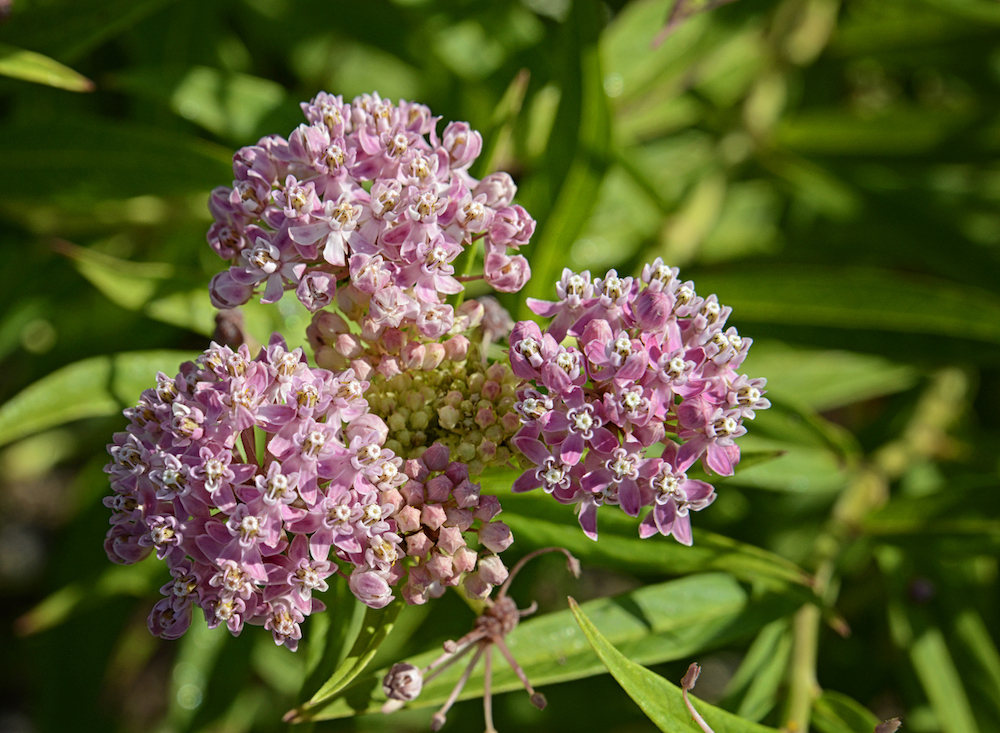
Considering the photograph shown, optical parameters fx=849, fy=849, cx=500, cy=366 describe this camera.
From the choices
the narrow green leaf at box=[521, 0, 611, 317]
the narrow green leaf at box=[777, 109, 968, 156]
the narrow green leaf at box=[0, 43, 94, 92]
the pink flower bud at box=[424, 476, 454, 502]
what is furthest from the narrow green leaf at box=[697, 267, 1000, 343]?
the narrow green leaf at box=[0, 43, 94, 92]

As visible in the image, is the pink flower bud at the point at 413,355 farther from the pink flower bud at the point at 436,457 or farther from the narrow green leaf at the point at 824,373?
the narrow green leaf at the point at 824,373

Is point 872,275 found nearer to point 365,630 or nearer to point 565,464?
point 565,464

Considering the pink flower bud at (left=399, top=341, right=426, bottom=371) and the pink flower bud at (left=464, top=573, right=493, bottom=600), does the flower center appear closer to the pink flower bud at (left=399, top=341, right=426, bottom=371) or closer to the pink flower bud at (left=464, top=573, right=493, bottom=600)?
the pink flower bud at (left=399, top=341, right=426, bottom=371)

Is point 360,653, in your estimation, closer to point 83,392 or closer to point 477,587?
point 477,587

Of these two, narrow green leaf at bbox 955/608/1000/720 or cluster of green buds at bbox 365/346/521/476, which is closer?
cluster of green buds at bbox 365/346/521/476

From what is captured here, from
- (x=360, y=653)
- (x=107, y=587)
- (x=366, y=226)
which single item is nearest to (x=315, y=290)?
(x=366, y=226)

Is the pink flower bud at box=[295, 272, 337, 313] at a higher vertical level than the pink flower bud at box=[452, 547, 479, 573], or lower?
higher

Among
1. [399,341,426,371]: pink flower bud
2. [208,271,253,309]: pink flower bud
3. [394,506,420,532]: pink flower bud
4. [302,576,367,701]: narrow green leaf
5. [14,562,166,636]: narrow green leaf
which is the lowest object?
[14,562,166,636]: narrow green leaf
